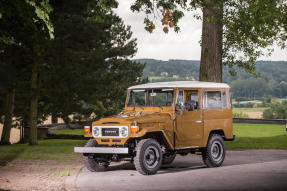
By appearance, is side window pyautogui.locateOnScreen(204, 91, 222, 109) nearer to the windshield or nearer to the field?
the windshield

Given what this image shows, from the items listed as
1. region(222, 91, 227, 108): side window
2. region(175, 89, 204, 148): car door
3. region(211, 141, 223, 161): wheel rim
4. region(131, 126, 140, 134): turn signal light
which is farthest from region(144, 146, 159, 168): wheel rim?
region(222, 91, 227, 108): side window

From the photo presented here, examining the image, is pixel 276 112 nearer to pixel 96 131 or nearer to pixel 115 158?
pixel 96 131

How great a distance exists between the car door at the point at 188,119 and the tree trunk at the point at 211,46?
6.34 metres

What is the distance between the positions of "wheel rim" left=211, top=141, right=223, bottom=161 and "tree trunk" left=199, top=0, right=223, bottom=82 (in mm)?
6132

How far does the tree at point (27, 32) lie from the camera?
479 inches

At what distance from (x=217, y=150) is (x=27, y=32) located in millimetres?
14918

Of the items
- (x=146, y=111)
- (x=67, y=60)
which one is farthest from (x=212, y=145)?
(x=67, y=60)

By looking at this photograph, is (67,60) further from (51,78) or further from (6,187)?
(6,187)

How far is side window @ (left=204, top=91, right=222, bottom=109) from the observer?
1266cm

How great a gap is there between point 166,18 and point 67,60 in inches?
414

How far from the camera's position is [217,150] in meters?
12.9

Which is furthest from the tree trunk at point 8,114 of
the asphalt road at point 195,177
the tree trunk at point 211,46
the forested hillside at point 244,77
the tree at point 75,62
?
the forested hillside at point 244,77

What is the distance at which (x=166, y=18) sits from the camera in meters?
20.1

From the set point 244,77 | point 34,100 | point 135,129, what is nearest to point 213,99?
point 135,129
